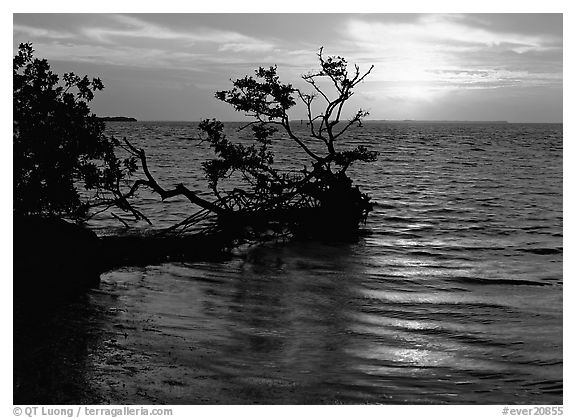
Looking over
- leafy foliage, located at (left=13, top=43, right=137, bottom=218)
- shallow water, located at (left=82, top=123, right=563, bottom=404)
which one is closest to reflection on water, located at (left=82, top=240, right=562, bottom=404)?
shallow water, located at (left=82, top=123, right=563, bottom=404)

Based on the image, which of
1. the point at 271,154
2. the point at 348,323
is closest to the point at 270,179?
the point at 271,154

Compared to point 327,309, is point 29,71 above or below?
above

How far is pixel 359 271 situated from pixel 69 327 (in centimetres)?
1034

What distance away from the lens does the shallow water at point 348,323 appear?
34.1ft

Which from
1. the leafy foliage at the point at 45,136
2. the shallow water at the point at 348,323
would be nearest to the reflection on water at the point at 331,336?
the shallow water at the point at 348,323

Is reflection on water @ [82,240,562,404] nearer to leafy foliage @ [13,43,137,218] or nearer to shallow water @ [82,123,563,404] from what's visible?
shallow water @ [82,123,563,404]

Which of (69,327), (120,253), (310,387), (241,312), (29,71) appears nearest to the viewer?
(310,387)

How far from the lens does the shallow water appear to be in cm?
1039

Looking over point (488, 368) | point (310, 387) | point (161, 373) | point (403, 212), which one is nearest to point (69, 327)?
point (161, 373)

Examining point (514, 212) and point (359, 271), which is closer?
point (359, 271)

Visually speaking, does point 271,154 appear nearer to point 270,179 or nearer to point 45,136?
point 270,179
